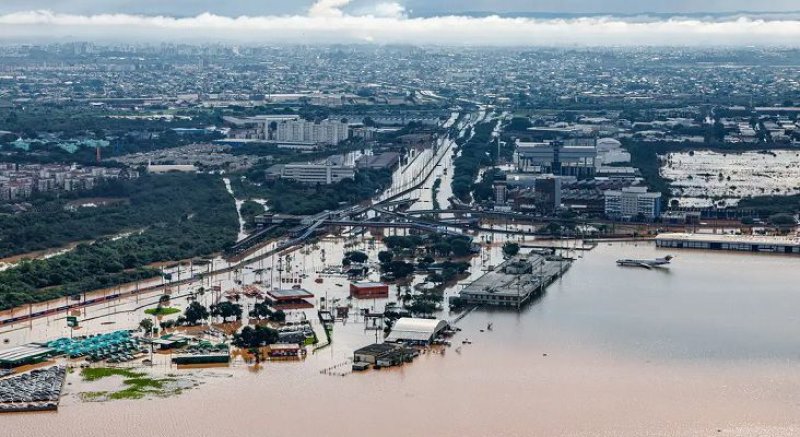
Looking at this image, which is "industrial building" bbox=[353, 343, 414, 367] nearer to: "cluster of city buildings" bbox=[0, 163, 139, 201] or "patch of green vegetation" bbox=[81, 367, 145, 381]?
"patch of green vegetation" bbox=[81, 367, 145, 381]

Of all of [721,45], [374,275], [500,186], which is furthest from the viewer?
[721,45]

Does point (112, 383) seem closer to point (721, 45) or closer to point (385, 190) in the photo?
point (385, 190)

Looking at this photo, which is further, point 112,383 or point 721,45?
point 721,45

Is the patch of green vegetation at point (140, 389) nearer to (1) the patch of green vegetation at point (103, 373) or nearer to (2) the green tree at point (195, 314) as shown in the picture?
(1) the patch of green vegetation at point (103, 373)

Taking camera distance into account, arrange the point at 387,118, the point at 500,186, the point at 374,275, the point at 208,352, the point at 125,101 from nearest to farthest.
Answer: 1. the point at 208,352
2. the point at 374,275
3. the point at 500,186
4. the point at 387,118
5. the point at 125,101

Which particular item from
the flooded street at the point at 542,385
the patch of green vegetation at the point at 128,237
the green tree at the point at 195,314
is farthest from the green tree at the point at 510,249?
the green tree at the point at 195,314

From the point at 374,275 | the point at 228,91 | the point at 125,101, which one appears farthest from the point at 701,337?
the point at 228,91
